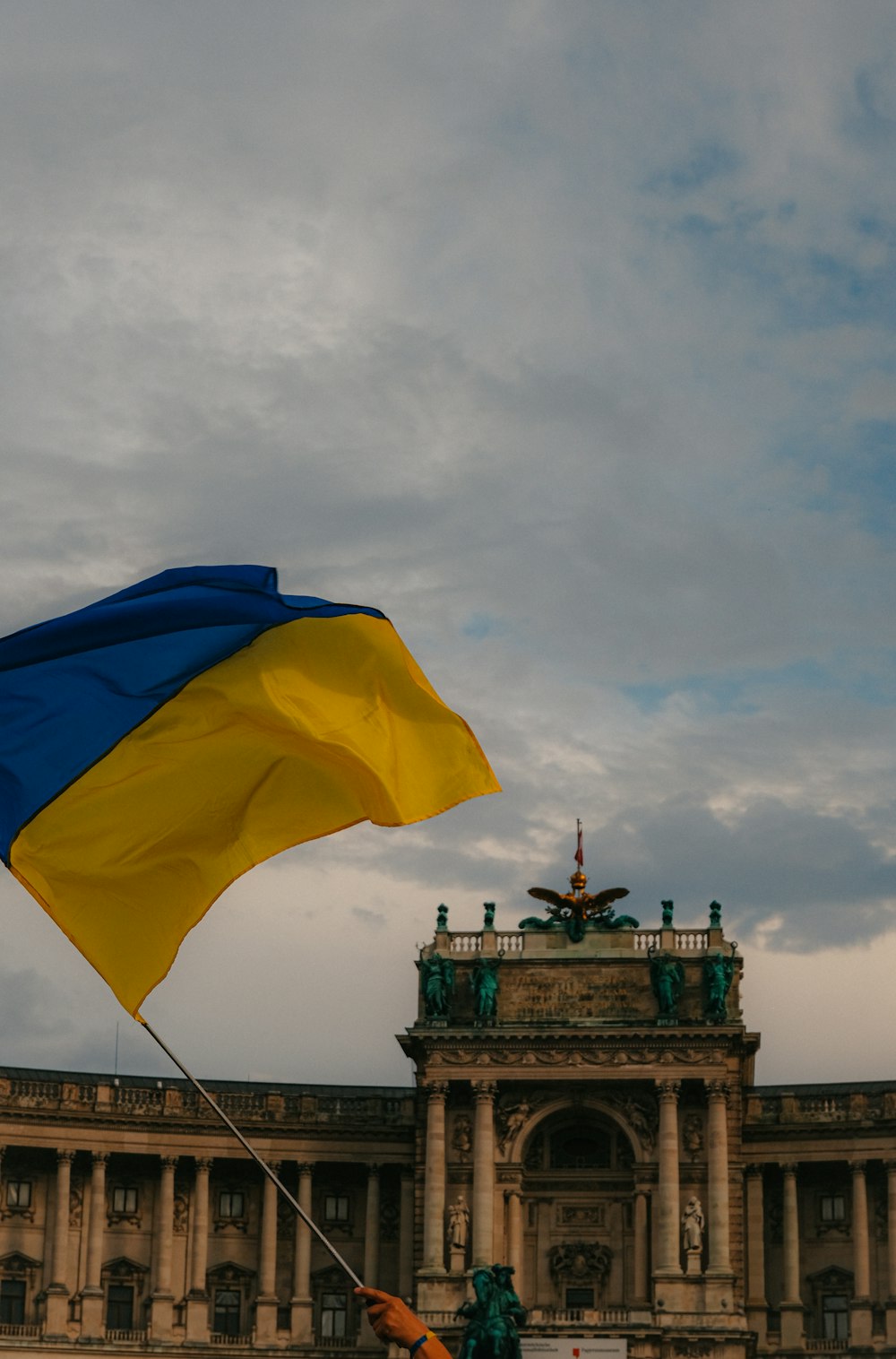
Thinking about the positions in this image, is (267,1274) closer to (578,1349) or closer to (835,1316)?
(578,1349)

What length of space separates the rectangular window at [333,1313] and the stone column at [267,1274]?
8.03 ft

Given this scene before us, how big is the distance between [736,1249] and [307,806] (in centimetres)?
7174

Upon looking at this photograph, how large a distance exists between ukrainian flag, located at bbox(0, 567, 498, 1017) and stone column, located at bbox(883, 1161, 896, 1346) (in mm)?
74583

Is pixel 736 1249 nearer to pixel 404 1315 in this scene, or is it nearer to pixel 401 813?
pixel 401 813

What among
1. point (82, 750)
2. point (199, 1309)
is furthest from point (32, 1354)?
point (82, 750)

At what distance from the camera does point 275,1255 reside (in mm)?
107500

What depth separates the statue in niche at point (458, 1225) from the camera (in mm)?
102062

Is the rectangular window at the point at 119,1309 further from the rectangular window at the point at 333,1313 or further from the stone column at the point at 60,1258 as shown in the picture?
the rectangular window at the point at 333,1313

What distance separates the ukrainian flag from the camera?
34.8m

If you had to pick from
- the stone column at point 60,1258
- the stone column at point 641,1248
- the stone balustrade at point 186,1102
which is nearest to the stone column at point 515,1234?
the stone column at point 641,1248

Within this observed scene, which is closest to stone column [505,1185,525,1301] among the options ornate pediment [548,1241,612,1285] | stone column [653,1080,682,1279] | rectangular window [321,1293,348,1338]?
ornate pediment [548,1241,612,1285]

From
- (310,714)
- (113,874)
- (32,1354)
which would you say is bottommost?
(32,1354)

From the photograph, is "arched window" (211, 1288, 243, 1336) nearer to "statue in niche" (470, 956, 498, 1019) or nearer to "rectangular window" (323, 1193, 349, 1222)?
"rectangular window" (323, 1193, 349, 1222)

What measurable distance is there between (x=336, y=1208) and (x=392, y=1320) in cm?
8489
